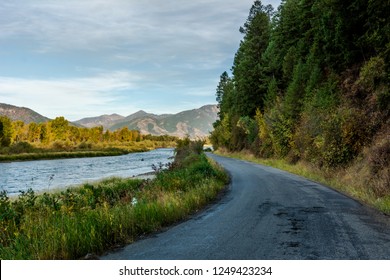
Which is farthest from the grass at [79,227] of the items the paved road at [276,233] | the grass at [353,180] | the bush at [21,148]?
the bush at [21,148]

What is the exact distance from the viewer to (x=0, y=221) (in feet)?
33.9

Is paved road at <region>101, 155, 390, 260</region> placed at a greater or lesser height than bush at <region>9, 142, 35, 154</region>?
lesser

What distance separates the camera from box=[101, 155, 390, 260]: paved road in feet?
24.1

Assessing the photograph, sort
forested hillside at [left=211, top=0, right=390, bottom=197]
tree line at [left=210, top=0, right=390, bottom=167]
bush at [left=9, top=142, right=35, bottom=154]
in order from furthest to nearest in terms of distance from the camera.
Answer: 1. bush at [left=9, top=142, right=35, bottom=154]
2. tree line at [left=210, top=0, right=390, bottom=167]
3. forested hillside at [left=211, top=0, right=390, bottom=197]

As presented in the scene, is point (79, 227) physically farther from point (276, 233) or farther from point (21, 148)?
point (21, 148)

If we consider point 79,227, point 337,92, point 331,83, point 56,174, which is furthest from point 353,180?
point 56,174

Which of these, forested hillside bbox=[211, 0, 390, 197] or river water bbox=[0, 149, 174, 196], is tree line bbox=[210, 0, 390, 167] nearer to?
forested hillside bbox=[211, 0, 390, 197]

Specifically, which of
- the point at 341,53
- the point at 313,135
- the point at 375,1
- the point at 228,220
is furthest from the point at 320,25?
the point at 228,220

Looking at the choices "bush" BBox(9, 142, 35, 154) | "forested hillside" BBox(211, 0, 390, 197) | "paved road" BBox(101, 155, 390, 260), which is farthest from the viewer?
"bush" BBox(9, 142, 35, 154)

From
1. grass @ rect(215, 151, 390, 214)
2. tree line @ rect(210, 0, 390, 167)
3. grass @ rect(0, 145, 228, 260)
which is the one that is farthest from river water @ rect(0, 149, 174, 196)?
tree line @ rect(210, 0, 390, 167)

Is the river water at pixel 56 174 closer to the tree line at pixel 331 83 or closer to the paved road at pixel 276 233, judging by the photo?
the paved road at pixel 276 233

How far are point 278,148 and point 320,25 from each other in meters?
13.9

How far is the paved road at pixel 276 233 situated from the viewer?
7.33m
